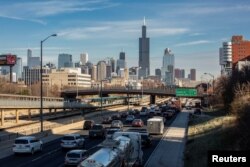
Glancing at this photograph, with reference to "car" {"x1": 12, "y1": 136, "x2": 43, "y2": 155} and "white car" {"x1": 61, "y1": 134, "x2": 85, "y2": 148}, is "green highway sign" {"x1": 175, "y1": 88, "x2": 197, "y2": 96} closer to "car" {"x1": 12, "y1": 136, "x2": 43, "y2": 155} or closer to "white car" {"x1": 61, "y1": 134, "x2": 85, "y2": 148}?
"white car" {"x1": 61, "y1": 134, "x2": 85, "y2": 148}

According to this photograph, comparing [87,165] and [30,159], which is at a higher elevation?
[87,165]

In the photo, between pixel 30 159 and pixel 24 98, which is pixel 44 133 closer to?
pixel 30 159

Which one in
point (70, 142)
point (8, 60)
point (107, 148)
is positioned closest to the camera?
point (107, 148)

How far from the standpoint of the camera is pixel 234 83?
272 ft

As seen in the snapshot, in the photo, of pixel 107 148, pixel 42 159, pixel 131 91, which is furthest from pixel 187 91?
pixel 107 148

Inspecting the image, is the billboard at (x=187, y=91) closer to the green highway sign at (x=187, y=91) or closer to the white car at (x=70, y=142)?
the green highway sign at (x=187, y=91)

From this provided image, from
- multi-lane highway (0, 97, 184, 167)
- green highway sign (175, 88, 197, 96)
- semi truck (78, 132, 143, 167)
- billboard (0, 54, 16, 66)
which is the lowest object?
multi-lane highway (0, 97, 184, 167)

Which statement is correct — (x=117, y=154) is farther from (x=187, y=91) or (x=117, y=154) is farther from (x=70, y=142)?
(x=187, y=91)

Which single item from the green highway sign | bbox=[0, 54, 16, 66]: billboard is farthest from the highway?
bbox=[0, 54, 16, 66]: billboard

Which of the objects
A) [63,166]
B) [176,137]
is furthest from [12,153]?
[176,137]

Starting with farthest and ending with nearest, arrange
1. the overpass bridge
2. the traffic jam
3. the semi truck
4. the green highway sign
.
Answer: the overpass bridge < the green highway sign < the traffic jam < the semi truck

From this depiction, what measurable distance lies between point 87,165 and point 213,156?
229 inches

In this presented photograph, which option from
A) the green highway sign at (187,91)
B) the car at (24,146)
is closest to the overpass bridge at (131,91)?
the green highway sign at (187,91)

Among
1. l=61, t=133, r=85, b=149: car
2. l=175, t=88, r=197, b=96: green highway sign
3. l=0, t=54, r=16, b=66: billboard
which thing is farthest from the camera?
l=0, t=54, r=16, b=66: billboard
